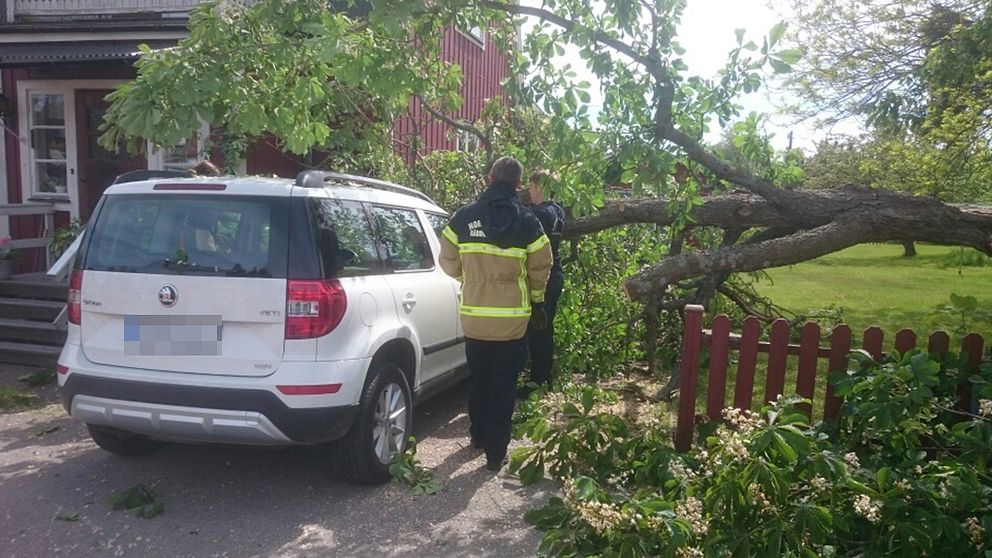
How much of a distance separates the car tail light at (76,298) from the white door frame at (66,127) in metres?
6.38

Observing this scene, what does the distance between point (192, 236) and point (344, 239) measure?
0.85 m

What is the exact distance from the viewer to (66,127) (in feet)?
34.9

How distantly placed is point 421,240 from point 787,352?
105 inches

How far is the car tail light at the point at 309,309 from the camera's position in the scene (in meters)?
4.43

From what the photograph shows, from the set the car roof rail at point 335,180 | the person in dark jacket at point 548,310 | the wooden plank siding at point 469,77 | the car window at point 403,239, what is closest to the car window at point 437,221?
the car roof rail at point 335,180

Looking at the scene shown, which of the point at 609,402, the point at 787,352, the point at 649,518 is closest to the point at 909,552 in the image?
the point at 649,518

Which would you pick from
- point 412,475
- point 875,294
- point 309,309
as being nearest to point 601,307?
point 412,475

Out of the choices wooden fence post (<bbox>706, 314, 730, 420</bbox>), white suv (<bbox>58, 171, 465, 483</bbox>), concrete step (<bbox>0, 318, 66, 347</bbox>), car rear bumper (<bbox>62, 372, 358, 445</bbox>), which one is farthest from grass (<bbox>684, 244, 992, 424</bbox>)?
concrete step (<bbox>0, 318, 66, 347</bbox>)

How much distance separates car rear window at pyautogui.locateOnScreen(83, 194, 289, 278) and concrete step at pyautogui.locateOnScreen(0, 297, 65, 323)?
177 inches

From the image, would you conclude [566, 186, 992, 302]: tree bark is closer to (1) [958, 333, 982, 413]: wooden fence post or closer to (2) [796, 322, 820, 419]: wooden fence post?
(2) [796, 322, 820, 419]: wooden fence post

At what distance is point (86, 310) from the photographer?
472 centimetres

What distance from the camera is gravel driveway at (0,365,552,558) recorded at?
4301 millimetres

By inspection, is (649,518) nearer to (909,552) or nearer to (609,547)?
(609,547)

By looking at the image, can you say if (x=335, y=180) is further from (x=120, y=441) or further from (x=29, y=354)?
(x=29, y=354)
